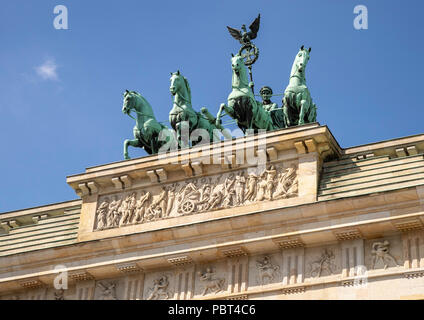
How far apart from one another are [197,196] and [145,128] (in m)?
3.20

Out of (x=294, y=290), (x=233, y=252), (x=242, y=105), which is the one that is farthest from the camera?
(x=242, y=105)

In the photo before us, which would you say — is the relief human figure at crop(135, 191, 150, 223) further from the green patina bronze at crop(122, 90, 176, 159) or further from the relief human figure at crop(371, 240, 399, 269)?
the relief human figure at crop(371, 240, 399, 269)

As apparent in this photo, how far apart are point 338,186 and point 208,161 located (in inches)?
133

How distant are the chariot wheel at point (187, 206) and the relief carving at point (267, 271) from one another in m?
2.42

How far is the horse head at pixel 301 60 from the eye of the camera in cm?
2945

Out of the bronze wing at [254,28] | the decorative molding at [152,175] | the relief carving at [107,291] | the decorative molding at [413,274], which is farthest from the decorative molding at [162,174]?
the decorative molding at [413,274]

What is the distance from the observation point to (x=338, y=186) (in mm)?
26750

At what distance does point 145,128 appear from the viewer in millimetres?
30625

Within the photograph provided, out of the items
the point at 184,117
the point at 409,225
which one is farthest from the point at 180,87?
the point at 409,225

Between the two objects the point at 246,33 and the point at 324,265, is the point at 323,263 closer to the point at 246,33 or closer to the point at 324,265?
the point at 324,265

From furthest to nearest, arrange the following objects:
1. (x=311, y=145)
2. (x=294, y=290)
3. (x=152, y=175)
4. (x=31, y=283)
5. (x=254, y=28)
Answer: (x=254, y=28), (x=31, y=283), (x=152, y=175), (x=311, y=145), (x=294, y=290)

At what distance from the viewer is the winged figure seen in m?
33.3
